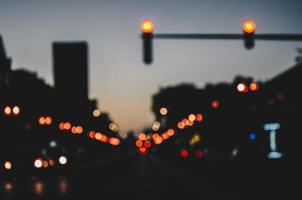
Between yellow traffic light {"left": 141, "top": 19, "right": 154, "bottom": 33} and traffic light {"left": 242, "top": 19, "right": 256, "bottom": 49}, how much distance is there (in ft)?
6.95

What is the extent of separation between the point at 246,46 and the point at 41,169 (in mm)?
32723

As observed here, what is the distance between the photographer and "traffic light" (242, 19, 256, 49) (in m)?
13.3

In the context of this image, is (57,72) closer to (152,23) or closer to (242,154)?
(242,154)

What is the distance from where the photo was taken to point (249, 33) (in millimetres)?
13336

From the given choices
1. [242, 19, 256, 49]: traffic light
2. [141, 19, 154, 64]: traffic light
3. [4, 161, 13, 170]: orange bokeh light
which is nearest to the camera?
[141, 19, 154, 64]: traffic light

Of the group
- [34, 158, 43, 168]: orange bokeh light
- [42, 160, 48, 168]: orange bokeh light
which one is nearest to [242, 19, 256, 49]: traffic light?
[34, 158, 43, 168]: orange bokeh light

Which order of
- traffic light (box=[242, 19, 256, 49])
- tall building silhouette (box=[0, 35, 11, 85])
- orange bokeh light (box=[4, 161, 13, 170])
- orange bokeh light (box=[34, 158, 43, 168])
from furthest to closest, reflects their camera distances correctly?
tall building silhouette (box=[0, 35, 11, 85])
orange bokeh light (box=[34, 158, 43, 168])
orange bokeh light (box=[4, 161, 13, 170])
traffic light (box=[242, 19, 256, 49])

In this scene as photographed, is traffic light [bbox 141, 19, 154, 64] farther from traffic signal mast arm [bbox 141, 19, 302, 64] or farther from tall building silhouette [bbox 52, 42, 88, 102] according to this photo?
tall building silhouette [bbox 52, 42, 88, 102]

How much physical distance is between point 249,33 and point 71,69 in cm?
15984

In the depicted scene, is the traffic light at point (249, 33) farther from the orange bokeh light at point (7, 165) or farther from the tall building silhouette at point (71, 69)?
the tall building silhouette at point (71, 69)

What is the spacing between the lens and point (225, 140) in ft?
196

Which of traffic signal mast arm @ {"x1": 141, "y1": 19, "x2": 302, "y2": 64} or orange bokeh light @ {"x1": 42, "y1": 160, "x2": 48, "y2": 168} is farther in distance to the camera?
orange bokeh light @ {"x1": 42, "y1": 160, "x2": 48, "y2": 168}

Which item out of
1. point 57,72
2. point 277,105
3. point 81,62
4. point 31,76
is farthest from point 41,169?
point 81,62

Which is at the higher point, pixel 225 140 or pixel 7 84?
pixel 7 84
